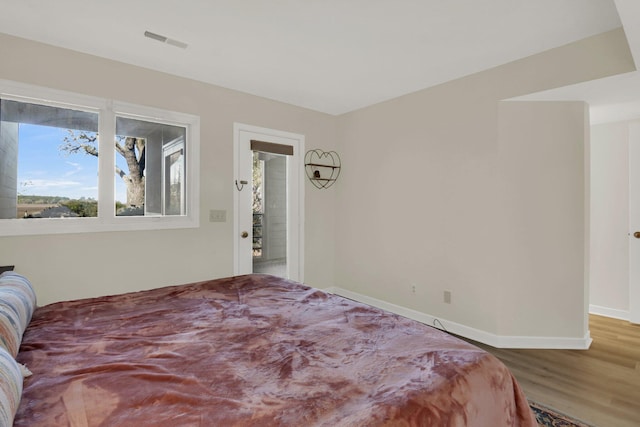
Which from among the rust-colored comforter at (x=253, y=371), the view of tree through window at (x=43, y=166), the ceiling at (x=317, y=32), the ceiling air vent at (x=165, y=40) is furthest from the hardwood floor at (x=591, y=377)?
the view of tree through window at (x=43, y=166)

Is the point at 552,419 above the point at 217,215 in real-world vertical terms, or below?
below

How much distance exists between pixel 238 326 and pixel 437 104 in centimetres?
296

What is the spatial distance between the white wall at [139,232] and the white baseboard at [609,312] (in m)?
4.05

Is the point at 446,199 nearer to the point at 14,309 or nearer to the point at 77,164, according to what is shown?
the point at 14,309

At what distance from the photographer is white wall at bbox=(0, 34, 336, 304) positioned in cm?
253

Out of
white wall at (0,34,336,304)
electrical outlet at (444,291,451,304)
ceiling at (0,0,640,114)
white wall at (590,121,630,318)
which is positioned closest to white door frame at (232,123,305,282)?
white wall at (0,34,336,304)

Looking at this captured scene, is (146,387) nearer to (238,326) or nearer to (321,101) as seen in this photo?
(238,326)

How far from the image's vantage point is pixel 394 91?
3584mm

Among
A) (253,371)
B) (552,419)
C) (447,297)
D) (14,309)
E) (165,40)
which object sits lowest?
(552,419)

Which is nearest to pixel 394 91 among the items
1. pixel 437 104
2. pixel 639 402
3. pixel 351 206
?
pixel 437 104

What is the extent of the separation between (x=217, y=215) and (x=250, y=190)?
0.49m

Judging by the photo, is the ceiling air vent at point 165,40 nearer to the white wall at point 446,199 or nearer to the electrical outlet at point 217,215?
the white wall at point 446,199

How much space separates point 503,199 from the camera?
9.73 feet

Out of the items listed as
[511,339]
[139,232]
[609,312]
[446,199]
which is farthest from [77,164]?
[609,312]
